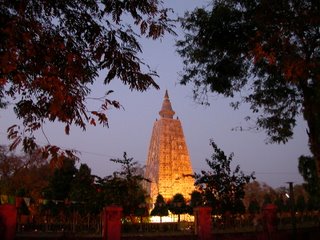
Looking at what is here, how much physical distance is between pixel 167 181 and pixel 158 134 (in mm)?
6704

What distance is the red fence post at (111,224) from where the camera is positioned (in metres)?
12.6

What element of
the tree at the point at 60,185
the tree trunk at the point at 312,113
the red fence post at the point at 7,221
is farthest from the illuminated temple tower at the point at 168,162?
the red fence post at the point at 7,221

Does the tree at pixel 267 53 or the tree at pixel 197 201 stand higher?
the tree at pixel 267 53

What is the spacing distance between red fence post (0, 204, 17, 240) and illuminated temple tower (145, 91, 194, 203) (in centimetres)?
3711

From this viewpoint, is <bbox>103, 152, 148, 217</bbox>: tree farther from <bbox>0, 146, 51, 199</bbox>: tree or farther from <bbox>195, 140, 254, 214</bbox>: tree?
<bbox>0, 146, 51, 199</bbox>: tree

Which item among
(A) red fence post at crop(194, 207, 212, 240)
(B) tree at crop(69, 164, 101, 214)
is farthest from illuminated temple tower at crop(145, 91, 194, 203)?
(A) red fence post at crop(194, 207, 212, 240)

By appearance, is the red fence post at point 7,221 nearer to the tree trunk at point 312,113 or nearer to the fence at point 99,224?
the fence at point 99,224

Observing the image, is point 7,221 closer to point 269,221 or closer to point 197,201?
point 269,221

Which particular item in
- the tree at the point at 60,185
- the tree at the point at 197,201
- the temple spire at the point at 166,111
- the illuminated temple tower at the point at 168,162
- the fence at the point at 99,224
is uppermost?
the temple spire at the point at 166,111

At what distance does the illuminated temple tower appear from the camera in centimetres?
4941

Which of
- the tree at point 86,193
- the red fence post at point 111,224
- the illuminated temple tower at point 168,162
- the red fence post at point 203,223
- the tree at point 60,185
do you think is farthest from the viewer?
the illuminated temple tower at point 168,162

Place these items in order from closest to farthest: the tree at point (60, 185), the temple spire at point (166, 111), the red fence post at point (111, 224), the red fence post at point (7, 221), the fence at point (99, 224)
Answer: the red fence post at point (7, 221) < the red fence post at point (111, 224) < the fence at point (99, 224) < the tree at point (60, 185) < the temple spire at point (166, 111)

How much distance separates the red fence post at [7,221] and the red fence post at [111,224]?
2.83 metres

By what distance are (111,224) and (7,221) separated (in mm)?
3185
